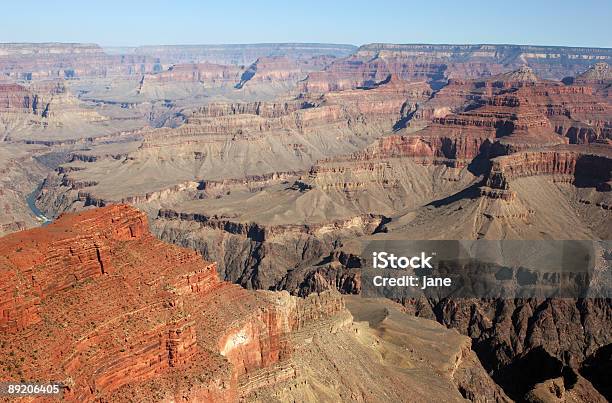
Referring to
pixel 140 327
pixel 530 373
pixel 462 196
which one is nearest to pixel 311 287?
pixel 530 373

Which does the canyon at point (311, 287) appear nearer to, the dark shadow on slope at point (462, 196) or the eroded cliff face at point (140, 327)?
the eroded cliff face at point (140, 327)

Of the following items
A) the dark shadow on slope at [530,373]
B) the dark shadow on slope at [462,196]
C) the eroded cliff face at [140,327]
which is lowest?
the dark shadow on slope at [530,373]

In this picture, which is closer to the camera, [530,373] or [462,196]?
[530,373]

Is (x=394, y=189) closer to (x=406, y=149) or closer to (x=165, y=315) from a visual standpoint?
(x=406, y=149)

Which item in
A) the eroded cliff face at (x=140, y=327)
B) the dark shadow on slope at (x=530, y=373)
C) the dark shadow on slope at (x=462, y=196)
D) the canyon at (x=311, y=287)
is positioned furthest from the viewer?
the dark shadow on slope at (x=462, y=196)

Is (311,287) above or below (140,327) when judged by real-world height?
below

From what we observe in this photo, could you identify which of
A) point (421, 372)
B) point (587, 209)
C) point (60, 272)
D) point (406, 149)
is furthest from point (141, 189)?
point (60, 272)

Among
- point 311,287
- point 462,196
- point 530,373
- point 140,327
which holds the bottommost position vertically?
point 311,287

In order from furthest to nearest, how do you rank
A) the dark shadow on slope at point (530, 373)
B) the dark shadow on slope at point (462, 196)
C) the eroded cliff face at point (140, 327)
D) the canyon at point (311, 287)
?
the dark shadow on slope at point (462, 196)
the dark shadow on slope at point (530, 373)
the canyon at point (311, 287)
the eroded cliff face at point (140, 327)

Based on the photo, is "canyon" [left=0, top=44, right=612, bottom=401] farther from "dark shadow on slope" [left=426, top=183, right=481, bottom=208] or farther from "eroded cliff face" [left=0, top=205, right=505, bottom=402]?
"dark shadow on slope" [left=426, top=183, right=481, bottom=208]

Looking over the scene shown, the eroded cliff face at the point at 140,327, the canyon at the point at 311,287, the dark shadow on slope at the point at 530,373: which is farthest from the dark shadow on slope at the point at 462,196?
the eroded cliff face at the point at 140,327

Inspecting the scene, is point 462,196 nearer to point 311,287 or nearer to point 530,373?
point 311,287

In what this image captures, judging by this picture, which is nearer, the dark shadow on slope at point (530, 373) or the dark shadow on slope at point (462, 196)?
the dark shadow on slope at point (530, 373)
